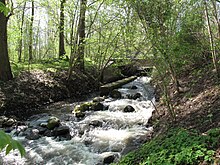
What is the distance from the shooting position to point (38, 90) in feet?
35.8

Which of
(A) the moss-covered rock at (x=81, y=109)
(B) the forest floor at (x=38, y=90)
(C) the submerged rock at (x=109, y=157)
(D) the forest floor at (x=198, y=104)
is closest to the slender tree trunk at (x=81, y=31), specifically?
(B) the forest floor at (x=38, y=90)

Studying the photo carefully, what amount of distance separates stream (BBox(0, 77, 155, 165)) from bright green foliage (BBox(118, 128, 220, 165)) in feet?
4.31

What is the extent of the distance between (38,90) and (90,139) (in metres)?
4.95

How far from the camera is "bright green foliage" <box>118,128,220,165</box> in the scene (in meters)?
3.56

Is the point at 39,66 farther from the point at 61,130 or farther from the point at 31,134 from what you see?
the point at 61,130

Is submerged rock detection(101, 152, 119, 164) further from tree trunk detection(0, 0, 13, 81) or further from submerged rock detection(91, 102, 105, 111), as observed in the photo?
tree trunk detection(0, 0, 13, 81)

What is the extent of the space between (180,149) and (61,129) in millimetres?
4485

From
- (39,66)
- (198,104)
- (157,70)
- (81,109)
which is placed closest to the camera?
(157,70)

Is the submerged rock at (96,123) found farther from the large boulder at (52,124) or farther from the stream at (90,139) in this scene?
the large boulder at (52,124)

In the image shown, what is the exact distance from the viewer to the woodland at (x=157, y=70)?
14.4 ft

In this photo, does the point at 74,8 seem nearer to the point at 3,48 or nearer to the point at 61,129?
the point at 3,48

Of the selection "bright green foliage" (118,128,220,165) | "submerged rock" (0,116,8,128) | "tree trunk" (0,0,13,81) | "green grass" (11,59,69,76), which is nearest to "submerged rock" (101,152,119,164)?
"bright green foliage" (118,128,220,165)

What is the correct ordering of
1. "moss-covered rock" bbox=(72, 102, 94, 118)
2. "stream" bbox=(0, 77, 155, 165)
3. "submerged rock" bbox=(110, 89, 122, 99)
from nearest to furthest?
"stream" bbox=(0, 77, 155, 165) < "moss-covered rock" bbox=(72, 102, 94, 118) < "submerged rock" bbox=(110, 89, 122, 99)

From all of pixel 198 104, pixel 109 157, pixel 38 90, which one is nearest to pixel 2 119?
pixel 38 90
